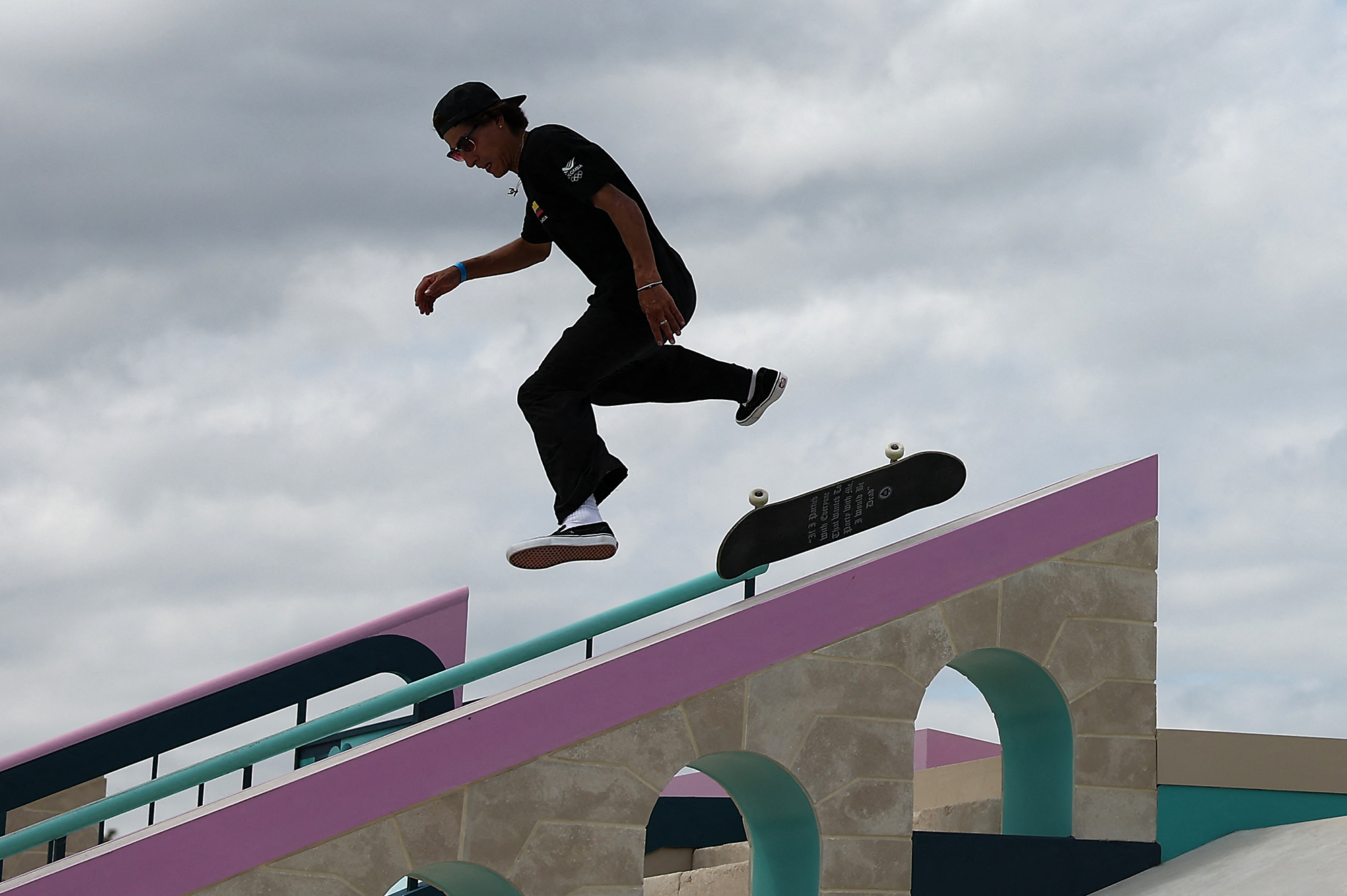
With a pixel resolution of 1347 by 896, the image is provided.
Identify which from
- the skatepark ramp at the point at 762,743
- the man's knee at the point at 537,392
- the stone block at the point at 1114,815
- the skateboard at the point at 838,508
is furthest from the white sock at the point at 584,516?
the stone block at the point at 1114,815

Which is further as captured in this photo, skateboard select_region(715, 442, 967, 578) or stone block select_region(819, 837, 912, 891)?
skateboard select_region(715, 442, 967, 578)

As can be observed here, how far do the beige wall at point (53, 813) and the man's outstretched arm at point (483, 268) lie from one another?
17.8 feet

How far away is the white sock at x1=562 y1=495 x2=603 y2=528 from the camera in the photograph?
636 cm

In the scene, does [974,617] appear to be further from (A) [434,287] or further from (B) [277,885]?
(B) [277,885]

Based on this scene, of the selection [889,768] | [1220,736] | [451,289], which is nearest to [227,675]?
[451,289]

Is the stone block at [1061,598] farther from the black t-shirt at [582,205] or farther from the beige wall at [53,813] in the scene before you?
the beige wall at [53,813]

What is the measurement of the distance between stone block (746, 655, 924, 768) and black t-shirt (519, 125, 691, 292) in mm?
1976

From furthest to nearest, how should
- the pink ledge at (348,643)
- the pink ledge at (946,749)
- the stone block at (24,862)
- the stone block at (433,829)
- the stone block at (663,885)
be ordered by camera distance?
the pink ledge at (946,749)
the stone block at (24,862)
the pink ledge at (348,643)
the stone block at (663,885)
the stone block at (433,829)

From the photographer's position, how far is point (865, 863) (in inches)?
277

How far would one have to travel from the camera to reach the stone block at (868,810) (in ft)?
23.0

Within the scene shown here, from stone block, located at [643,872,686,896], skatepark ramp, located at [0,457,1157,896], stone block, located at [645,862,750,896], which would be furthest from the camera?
stone block, located at [643,872,686,896]

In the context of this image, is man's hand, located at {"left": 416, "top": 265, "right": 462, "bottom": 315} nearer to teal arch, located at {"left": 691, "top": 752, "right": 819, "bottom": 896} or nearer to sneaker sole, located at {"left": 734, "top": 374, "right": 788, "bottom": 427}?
sneaker sole, located at {"left": 734, "top": 374, "right": 788, "bottom": 427}

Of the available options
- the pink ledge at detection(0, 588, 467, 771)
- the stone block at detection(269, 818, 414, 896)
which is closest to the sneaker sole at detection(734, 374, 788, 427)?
the stone block at detection(269, 818, 414, 896)

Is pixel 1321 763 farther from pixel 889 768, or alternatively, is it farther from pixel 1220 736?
pixel 889 768
